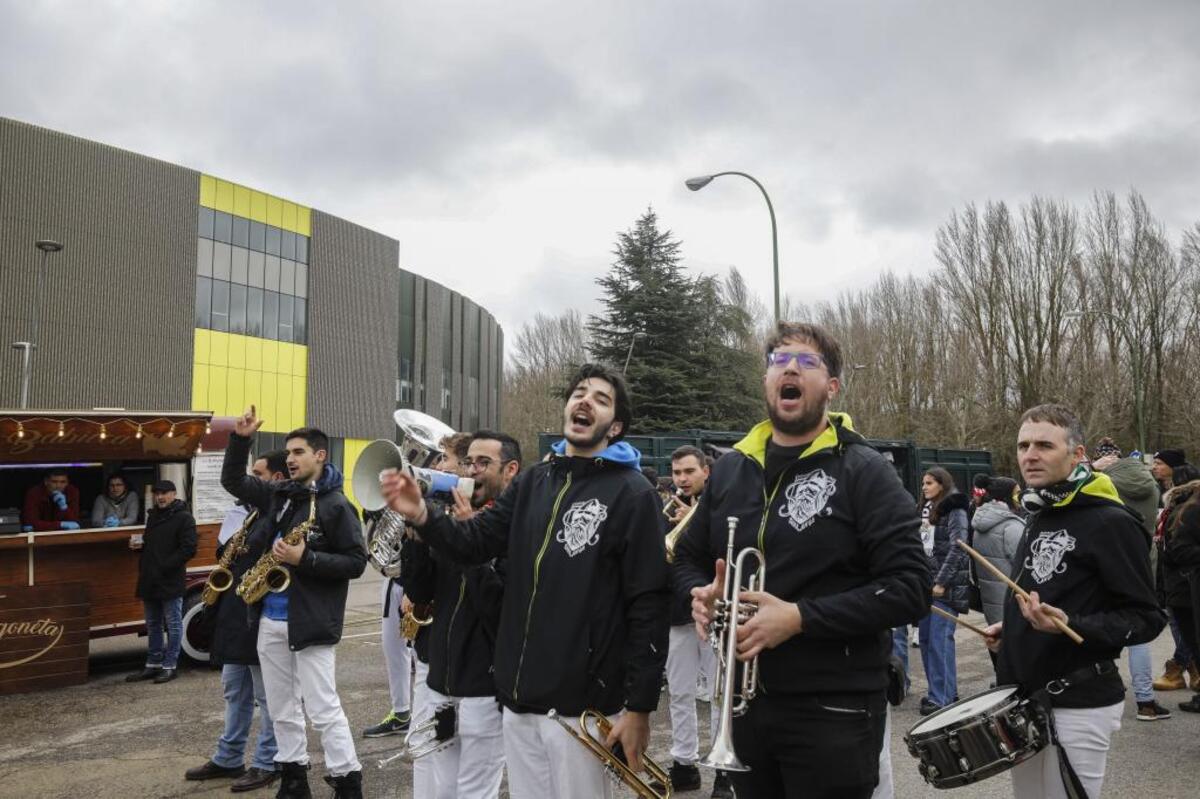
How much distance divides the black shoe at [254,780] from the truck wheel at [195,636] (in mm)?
4476

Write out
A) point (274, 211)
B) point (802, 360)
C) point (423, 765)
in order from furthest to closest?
point (274, 211) < point (423, 765) < point (802, 360)

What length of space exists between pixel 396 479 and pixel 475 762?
166cm

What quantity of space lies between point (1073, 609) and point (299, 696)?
14.6 feet

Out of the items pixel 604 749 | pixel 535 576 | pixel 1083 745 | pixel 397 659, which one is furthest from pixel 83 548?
pixel 1083 745

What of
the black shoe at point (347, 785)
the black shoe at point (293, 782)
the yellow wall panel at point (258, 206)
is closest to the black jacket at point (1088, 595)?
the black shoe at point (347, 785)

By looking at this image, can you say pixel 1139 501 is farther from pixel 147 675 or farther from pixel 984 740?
pixel 147 675

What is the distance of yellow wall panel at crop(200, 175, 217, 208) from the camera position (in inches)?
1303

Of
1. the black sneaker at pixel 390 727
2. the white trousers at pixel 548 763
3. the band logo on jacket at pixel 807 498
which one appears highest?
the band logo on jacket at pixel 807 498

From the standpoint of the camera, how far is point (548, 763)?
341 cm

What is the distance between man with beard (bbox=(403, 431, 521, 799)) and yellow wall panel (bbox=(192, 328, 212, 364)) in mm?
31593

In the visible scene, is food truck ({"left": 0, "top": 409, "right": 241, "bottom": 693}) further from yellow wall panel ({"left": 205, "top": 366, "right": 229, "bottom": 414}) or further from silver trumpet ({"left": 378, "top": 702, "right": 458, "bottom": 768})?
yellow wall panel ({"left": 205, "top": 366, "right": 229, "bottom": 414})

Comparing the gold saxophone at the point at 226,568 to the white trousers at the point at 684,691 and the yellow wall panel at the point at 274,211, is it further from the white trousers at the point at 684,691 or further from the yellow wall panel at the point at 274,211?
the yellow wall panel at the point at 274,211

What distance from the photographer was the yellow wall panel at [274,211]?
35500 millimetres

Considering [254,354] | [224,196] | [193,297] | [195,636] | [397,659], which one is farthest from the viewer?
[254,354]
